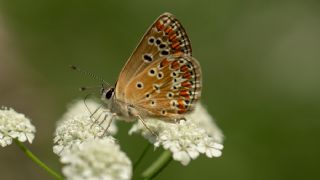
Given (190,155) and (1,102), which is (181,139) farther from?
(1,102)

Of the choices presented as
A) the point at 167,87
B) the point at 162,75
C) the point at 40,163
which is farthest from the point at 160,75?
the point at 40,163

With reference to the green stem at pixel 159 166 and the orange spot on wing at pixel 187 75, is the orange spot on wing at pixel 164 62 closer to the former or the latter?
the orange spot on wing at pixel 187 75

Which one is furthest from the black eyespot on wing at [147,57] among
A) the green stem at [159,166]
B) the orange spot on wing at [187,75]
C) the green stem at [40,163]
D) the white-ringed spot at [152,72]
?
the green stem at [40,163]

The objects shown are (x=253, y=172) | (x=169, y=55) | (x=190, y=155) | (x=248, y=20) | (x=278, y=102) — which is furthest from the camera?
(x=248, y=20)

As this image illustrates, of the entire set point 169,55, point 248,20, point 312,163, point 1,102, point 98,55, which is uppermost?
point 169,55

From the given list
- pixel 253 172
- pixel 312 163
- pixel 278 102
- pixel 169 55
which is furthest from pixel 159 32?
pixel 278 102

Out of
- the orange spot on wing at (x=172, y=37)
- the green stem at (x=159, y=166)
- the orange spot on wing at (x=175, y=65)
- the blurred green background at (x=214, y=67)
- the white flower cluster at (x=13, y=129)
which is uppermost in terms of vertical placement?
the orange spot on wing at (x=172, y=37)

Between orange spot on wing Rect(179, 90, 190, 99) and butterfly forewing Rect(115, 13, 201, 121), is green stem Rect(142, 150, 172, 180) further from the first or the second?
orange spot on wing Rect(179, 90, 190, 99)
